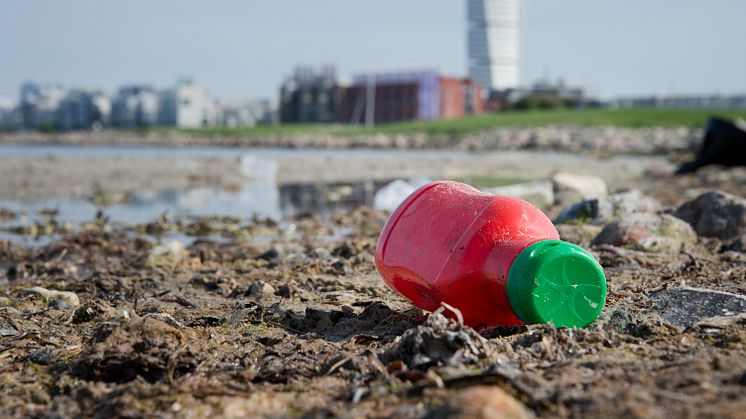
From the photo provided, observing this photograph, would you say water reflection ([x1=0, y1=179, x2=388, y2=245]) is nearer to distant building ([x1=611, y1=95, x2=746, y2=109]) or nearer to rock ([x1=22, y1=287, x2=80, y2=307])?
rock ([x1=22, y1=287, x2=80, y2=307])

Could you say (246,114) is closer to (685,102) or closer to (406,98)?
(406,98)

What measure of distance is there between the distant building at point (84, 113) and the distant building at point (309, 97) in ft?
126

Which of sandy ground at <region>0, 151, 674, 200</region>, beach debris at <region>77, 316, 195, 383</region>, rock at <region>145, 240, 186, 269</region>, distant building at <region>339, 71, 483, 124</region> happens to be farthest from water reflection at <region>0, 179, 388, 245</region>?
distant building at <region>339, 71, 483, 124</region>

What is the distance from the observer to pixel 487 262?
139 inches

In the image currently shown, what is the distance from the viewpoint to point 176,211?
11.6 m

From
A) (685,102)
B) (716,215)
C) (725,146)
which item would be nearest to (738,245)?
(716,215)

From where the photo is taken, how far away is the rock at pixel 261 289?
502 centimetres

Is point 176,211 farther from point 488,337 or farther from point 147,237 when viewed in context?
point 488,337

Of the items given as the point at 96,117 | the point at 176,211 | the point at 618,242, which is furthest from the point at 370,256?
the point at 96,117

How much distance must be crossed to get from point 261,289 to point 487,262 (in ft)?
6.35

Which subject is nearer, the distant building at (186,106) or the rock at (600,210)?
the rock at (600,210)

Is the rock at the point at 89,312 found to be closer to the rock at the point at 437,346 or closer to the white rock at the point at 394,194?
the rock at the point at 437,346

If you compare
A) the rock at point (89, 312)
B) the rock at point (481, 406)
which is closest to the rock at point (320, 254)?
the rock at point (89, 312)

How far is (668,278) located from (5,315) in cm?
382
